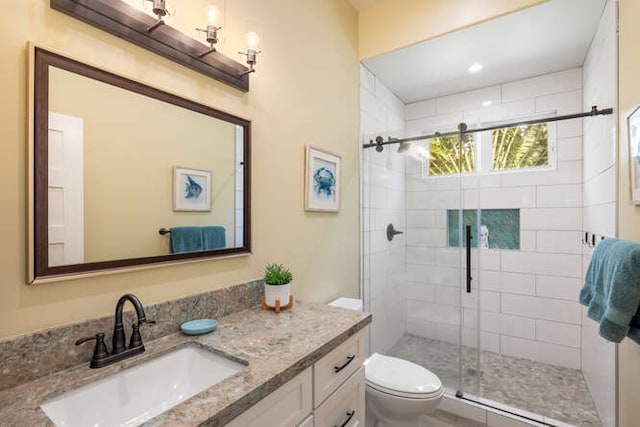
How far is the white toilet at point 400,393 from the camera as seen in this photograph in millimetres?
1583

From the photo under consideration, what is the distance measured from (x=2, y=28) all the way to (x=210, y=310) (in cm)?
111

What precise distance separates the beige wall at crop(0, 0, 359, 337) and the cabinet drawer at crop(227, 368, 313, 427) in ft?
1.92

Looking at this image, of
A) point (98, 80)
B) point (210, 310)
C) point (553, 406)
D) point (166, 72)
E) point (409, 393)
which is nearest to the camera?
point (98, 80)

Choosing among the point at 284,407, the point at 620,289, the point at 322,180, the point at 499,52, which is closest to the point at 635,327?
the point at 620,289

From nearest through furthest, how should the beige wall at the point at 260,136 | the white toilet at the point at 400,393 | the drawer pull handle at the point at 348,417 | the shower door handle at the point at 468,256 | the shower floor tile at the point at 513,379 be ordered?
the beige wall at the point at 260,136 → the drawer pull handle at the point at 348,417 → the white toilet at the point at 400,393 → the shower floor tile at the point at 513,379 → the shower door handle at the point at 468,256

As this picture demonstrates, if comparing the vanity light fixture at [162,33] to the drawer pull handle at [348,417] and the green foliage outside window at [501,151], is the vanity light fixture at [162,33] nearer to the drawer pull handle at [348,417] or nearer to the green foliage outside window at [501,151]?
the drawer pull handle at [348,417]

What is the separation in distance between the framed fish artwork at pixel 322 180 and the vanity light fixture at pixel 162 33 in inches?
25.3

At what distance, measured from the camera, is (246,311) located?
144 cm

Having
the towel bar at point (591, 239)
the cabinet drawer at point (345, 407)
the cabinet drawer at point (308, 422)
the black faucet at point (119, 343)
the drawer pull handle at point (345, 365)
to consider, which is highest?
the towel bar at point (591, 239)

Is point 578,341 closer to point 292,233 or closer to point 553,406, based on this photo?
point 553,406

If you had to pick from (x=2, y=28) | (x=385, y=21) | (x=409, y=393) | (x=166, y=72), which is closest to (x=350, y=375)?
(x=409, y=393)

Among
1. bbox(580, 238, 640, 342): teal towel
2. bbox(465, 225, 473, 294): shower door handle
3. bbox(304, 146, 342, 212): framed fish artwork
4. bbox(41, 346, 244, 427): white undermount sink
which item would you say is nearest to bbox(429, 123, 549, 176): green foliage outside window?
bbox(465, 225, 473, 294): shower door handle

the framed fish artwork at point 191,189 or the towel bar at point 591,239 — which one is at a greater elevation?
the framed fish artwork at point 191,189

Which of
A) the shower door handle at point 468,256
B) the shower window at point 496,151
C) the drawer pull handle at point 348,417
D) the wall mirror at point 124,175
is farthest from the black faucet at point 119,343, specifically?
the shower window at point 496,151
